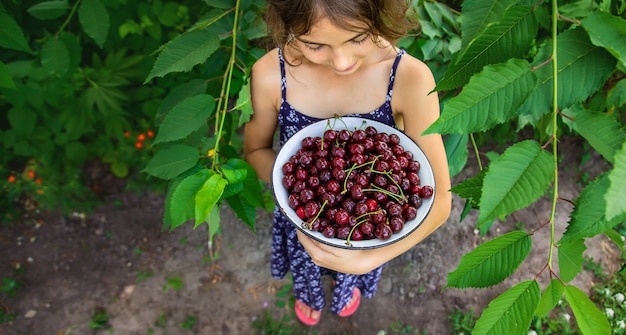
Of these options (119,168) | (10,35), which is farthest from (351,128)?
(119,168)

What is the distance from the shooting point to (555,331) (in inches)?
92.7


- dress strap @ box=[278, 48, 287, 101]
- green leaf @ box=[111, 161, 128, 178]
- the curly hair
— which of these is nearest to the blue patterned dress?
dress strap @ box=[278, 48, 287, 101]

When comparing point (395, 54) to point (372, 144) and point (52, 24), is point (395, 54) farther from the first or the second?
point (52, 24)

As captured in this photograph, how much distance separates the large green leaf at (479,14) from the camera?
61cm

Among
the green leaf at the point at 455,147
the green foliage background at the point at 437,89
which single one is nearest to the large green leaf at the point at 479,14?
the green foliage background at the point at 437,89

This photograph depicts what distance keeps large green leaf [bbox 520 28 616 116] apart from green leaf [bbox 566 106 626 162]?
0.04m

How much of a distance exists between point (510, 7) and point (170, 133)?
0.82m

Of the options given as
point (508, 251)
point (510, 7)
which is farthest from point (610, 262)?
point (510, 7)

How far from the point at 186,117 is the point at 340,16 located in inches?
18.2

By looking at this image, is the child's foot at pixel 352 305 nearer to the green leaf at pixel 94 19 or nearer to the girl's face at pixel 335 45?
the girl's face at pixel 335 45

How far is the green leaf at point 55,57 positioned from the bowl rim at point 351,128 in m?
0.88

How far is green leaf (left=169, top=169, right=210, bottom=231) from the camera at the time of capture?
0.95 m

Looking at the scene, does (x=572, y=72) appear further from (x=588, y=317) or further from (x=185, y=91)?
(x=185, y=91)

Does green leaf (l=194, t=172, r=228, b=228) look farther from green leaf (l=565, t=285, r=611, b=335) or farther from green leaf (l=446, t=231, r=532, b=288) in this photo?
green leaf (l=565, t=285, r=611, b=335)
